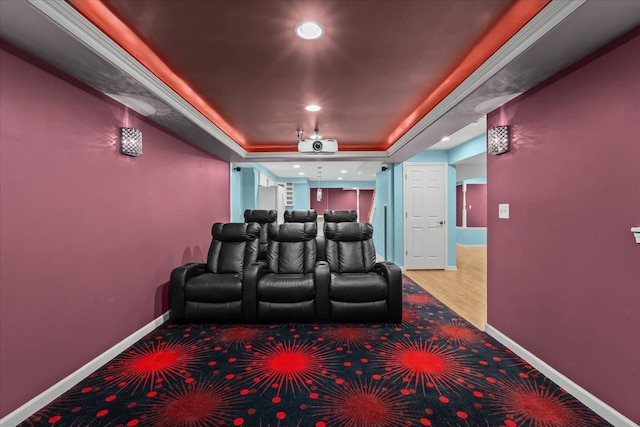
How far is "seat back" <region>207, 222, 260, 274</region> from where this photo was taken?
3.47 m

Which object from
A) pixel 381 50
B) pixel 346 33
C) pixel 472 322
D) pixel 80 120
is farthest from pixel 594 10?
pixel 80 120

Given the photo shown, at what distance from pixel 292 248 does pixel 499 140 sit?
8.18 ft

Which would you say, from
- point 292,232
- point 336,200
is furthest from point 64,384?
point 336,200

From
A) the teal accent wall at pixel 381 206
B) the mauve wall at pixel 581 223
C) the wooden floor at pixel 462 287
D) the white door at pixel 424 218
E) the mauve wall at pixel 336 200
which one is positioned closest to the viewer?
the mauve wall at pixel 581 223

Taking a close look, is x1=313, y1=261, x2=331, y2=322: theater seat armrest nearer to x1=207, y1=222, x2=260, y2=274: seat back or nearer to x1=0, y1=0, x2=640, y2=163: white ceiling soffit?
x1=207, y1=222, x2=260, y2=274: seat back

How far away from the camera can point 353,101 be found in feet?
10.2

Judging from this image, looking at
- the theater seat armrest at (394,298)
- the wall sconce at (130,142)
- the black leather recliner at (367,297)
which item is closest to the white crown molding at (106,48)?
the wall sconce at (130,142)

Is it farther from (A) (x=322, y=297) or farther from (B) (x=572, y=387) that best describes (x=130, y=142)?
(B) (x=572, y=387)

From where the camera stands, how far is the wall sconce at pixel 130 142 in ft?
8.27

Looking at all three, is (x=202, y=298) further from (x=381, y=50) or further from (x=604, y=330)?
(x=604, y=330)

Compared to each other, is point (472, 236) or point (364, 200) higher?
point (364, 200)

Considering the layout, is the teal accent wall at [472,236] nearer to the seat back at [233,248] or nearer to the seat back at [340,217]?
the seat back at [340,217]

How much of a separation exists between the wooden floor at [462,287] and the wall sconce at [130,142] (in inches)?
151

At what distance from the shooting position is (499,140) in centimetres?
256
